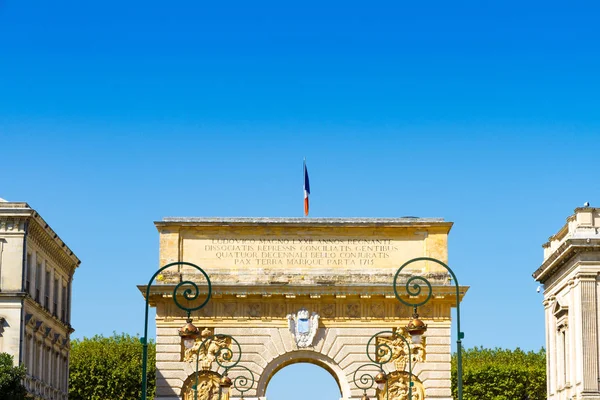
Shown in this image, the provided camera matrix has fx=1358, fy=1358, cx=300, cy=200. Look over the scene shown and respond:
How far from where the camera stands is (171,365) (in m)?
49.4

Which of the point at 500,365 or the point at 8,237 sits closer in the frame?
the point at 8,237

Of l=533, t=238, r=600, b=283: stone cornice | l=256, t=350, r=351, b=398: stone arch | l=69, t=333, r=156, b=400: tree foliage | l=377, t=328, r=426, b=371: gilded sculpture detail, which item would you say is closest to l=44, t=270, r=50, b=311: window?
l=256, t=350, r=351, b=398: stone arch

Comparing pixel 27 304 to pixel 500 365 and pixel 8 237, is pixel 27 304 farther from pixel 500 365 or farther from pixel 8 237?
pixel 500 365

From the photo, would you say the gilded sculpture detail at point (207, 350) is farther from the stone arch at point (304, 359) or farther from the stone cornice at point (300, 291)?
the stone arch at point (304, 359)

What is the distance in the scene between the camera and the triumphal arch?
4934 cm

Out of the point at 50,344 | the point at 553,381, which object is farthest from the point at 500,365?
the point at 50,344

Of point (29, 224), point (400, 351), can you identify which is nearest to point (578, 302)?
point (400, 351)

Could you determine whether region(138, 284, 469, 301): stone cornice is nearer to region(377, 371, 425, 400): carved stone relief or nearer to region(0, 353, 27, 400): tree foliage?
region(377, 371, 425, 400): carved stone relief

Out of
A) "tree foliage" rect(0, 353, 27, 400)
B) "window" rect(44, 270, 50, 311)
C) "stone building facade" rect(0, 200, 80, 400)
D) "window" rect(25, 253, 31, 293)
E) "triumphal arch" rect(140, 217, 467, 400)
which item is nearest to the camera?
"tree foliage" rect(0, 353, 27, 400)

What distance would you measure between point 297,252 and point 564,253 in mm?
10429

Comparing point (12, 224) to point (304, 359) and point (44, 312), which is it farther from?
point (304, 359)

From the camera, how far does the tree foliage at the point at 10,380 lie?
147 ft

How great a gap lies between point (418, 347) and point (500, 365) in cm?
3053

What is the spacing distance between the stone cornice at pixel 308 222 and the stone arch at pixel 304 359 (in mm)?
4806
